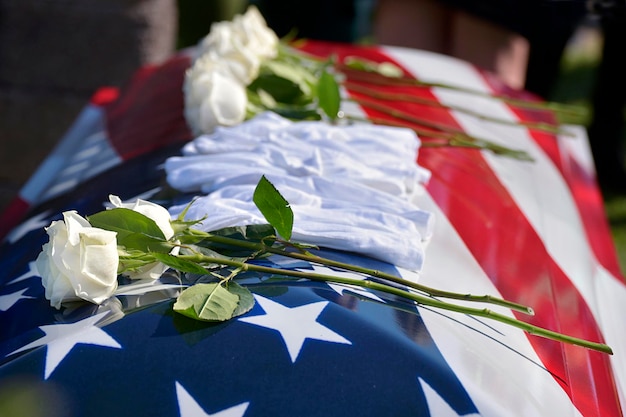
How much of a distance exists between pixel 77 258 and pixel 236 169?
0.39 metres

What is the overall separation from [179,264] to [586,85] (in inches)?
191

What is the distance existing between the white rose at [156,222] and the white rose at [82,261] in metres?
0.05

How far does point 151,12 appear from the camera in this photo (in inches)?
110

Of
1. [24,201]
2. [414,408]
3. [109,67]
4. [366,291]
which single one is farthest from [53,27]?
[414,408]

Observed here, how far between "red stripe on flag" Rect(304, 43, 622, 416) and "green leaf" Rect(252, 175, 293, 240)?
0.33 m

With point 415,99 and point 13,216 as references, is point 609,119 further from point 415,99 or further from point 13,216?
point 13,216

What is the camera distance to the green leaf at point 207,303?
97cm

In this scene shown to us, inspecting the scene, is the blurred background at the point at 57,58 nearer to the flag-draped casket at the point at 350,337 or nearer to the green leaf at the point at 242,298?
the flag-draped casket at the point at 350,337

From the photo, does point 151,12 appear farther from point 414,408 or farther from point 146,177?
point 414,408

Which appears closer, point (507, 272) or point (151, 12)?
point (507, 272)

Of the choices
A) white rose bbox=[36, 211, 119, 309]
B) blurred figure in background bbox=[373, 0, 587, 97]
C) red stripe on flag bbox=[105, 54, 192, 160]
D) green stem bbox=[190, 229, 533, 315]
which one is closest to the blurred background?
blurred figure in background bbox=[373, 0, 587, 97]

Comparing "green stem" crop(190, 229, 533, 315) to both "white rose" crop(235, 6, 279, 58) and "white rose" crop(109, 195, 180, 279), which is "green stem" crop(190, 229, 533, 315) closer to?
"white rose" crop(109, 195, 180, 279)

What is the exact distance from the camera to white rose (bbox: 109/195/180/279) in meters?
1.07

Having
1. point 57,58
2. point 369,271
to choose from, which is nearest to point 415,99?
point 369,271
